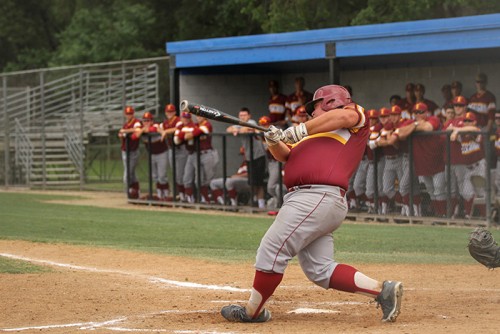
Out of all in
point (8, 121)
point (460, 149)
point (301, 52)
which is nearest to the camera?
point (460, 149)

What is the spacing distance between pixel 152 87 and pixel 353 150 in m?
15.9

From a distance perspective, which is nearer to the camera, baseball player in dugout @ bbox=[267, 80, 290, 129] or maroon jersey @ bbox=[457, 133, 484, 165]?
maroon jersey @ bbox=[457, 133, 484, 165]

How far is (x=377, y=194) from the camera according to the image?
15.5m

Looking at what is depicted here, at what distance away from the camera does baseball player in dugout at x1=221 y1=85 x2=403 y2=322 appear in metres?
6.72

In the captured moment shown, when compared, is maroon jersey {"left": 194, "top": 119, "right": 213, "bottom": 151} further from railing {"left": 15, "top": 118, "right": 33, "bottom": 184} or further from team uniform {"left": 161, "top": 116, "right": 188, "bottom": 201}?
railing {"left": 15, "top": 118, "right": 33, "bottom": 184}

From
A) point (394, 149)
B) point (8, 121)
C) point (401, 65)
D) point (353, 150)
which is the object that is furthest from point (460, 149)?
point (8, 121)

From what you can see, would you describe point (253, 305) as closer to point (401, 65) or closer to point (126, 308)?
point (126, 308)

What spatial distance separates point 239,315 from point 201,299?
1.12 meters

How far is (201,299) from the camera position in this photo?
8039mm

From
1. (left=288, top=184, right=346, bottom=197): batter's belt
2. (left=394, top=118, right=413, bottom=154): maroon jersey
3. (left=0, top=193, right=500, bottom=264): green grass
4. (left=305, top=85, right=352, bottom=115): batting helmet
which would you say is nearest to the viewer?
(left=288, top=184, right=346, bottom=197): batter's belt

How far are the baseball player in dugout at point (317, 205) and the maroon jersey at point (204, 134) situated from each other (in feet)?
36.1

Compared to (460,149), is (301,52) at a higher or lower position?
higher

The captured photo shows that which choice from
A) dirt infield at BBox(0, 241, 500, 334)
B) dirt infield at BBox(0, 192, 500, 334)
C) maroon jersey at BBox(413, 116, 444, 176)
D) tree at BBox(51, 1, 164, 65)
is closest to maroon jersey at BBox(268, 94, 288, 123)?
maroon jersey at BBox(413, 116, 444, 176)

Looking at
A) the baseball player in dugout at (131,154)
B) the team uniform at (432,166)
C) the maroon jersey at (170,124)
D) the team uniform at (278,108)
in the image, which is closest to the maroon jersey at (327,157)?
the team uniform at (432,166)
